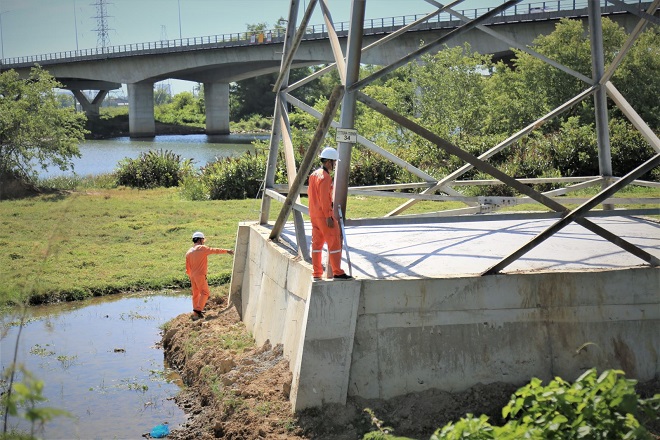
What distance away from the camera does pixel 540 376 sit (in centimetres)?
948

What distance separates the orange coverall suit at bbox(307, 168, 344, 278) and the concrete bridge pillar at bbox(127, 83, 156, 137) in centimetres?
7183

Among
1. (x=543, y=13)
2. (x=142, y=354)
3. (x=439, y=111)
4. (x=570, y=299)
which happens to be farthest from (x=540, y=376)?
(x=543, y=13)

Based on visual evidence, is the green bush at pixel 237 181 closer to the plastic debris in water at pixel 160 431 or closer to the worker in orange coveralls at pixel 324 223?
the plastic debris in water at pixel 160 431

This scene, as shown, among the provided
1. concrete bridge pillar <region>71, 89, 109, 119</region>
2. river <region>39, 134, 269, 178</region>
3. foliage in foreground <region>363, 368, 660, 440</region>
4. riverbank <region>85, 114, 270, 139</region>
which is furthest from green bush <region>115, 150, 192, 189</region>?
concrete bridge pillar <region>71, 89, 109, 119</region>

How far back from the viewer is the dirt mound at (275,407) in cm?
889

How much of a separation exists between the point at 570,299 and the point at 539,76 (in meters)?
26.7

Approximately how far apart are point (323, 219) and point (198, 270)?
15.4 feet

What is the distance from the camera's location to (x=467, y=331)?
30.7 ft

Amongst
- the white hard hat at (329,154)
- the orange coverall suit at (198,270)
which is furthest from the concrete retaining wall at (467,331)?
the orange coverall suit at (198,270)

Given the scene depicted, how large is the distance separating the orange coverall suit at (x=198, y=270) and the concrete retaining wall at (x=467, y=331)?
13.7 ft

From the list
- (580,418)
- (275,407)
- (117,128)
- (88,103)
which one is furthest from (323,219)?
(88,103)

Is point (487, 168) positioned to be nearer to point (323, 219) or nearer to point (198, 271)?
point (323, 219)

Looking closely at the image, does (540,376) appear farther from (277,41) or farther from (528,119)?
(277,41)

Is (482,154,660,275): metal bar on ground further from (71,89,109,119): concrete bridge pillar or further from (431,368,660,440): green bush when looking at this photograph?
(71,89,109,119): concrete bridge pillar
